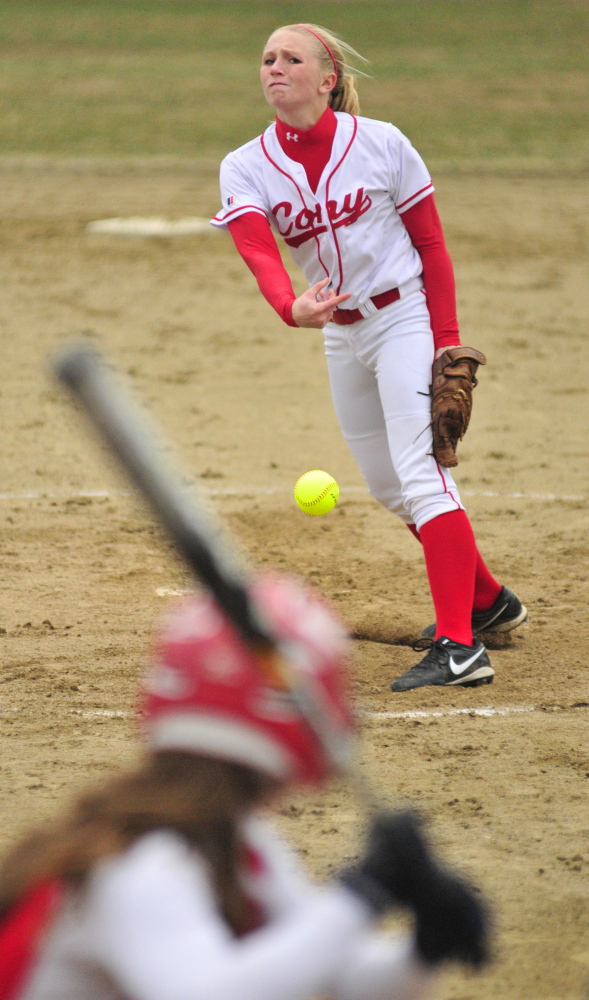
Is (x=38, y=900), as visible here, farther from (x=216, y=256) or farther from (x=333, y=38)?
(x=216, y=256)

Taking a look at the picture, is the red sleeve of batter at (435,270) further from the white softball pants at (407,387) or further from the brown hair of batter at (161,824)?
the brown hair of batter at (161,824)

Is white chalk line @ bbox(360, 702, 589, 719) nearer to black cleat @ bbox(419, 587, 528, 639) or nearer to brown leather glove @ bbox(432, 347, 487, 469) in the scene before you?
black cleat @ bbox(419, 587, 528, 639)

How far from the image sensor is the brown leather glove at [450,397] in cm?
388

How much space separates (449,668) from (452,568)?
0.32 meters

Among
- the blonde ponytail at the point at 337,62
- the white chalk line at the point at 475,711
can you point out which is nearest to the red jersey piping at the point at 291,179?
the blonde ponytail at the point at 337,62

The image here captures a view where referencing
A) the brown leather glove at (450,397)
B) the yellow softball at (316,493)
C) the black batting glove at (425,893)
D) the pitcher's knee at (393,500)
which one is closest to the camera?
the black batting glove at (425,893)

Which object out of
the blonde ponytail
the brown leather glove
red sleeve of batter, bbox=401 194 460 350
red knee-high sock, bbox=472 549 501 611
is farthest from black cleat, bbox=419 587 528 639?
the blonde ponytail

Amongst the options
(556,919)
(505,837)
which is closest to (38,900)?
(556,919)

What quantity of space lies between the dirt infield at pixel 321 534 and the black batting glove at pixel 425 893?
0.94m

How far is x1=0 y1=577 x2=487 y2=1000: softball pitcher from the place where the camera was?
148cm

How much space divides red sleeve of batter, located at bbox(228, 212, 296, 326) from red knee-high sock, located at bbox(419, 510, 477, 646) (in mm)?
849

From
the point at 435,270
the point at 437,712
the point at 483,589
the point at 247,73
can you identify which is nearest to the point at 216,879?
the point at 437,712

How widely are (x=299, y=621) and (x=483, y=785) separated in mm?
1814

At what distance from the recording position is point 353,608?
4746 mm
